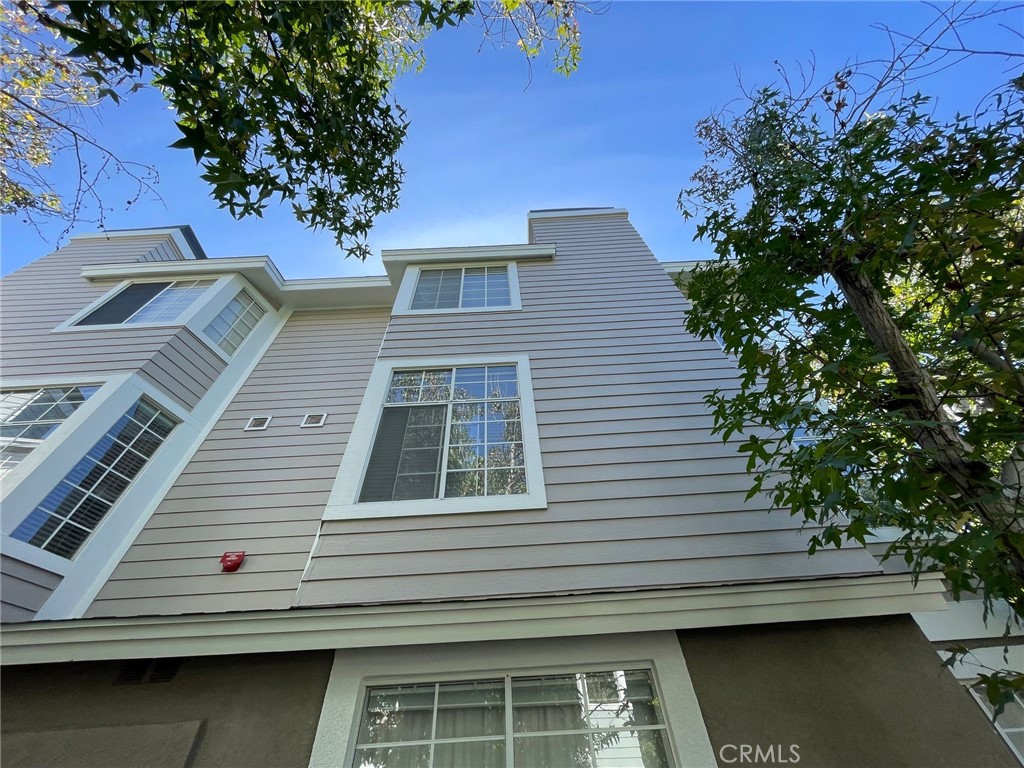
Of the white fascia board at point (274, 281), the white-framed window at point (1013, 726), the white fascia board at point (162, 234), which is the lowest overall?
the white-framed window at point (1013, 726)

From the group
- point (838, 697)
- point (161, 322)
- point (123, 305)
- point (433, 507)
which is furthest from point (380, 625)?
point (123, 305)

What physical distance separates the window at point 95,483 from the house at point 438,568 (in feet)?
0.07

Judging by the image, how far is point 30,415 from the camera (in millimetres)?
4695

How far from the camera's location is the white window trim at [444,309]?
19.0ft

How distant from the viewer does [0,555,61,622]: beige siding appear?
348 cm

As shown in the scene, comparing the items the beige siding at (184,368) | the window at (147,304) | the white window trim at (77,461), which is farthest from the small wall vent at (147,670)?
the window at (147,304)

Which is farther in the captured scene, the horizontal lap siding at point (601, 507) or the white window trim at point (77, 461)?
the white window trim at point (77, 461)

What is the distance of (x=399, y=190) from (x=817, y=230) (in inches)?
136

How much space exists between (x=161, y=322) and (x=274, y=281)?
1760 millimetres

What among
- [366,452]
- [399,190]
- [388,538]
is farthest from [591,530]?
[399,190]

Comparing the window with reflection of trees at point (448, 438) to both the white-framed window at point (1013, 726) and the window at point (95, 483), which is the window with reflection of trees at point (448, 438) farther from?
the white-framed window at point (1013, 726)

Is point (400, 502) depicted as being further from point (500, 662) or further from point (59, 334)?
point (59, 334)

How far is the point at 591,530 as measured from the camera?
339 cm

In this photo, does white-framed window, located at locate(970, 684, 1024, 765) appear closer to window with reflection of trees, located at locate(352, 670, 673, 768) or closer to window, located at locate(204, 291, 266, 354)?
window with reflection of trees, located at locate(352, 670, 673, 768)
